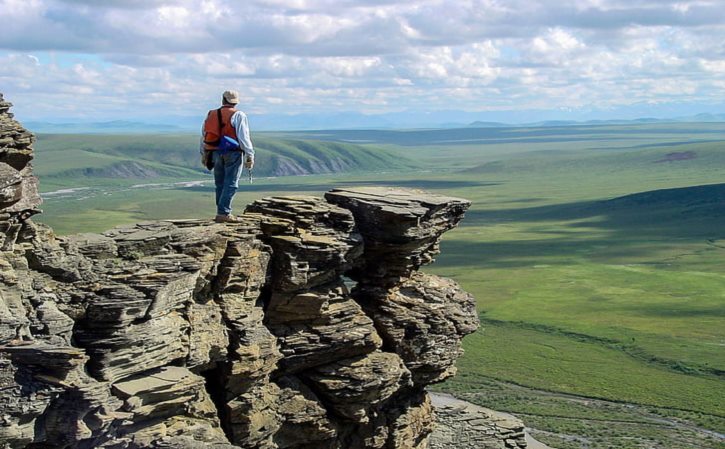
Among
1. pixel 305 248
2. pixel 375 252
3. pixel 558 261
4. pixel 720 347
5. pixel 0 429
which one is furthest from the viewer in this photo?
pixel 558 261

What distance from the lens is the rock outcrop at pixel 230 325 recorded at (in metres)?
27.9

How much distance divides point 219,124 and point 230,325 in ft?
23.4

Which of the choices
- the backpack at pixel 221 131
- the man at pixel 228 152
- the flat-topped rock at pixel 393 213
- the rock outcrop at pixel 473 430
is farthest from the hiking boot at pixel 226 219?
the rock outcrop at pixel 473 430

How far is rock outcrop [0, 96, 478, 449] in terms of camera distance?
91.6 feet

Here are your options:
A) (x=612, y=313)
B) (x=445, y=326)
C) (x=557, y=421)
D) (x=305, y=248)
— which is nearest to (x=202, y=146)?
(x=305, y=248)

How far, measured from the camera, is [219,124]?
35531 mm

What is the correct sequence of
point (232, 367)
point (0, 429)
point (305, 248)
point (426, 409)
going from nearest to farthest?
point (0, 429) → point (232, 367) → point (305, 248) → point (426, 409)

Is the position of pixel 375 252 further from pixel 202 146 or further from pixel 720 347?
pixel 720 347

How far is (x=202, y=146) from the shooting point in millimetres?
36750

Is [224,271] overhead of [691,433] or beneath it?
overhead

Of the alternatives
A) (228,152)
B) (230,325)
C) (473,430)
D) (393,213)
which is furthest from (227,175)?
(473,430)

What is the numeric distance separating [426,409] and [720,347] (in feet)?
262

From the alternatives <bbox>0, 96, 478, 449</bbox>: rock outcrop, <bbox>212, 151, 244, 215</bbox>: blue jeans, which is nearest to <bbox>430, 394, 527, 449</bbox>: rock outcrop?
<bbox>0, 96, 478, 449</bbox>: rock outcrop

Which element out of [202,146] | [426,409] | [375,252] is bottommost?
[426,409]
